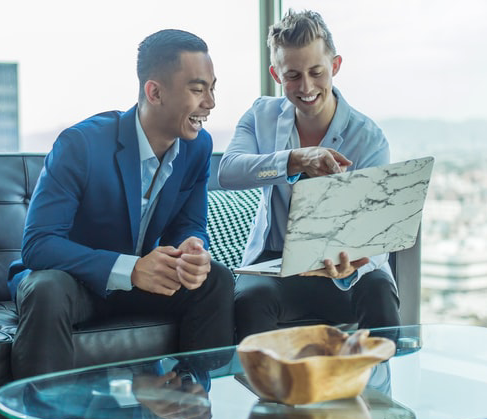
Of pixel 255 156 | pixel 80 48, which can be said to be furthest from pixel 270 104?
pixel 80 48

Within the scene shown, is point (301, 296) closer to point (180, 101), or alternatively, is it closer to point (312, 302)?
point (312, 302)

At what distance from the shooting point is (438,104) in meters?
3.07

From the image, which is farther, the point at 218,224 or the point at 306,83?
the point at 218,224

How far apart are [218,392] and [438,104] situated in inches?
76.4

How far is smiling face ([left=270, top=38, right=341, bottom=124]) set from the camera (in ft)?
7.29

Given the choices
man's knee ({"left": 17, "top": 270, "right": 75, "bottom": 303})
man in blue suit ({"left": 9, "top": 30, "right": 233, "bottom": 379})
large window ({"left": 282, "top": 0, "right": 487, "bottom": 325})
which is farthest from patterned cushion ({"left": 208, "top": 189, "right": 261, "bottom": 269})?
large window ({"left": 282, "top": 0, "right": 487, "bottom": 325})

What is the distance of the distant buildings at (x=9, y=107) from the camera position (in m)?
2.77

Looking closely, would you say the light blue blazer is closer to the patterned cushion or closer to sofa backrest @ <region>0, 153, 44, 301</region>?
the patterned cushion

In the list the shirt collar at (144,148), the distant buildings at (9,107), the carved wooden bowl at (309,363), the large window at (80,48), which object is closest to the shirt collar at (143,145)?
the shirt collar at (144,148)

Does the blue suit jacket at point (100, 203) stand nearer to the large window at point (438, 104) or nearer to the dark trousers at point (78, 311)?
the dark trousers at point (78, 311)

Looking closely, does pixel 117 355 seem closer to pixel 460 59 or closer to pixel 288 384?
pixel 288 384

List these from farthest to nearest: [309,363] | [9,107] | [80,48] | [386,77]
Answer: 1. [80,48]
2. [386,77]
3. [9,107]
4. [309,363]

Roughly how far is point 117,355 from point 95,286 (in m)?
0.20

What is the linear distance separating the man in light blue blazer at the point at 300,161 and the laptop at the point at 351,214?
5.5 inches
